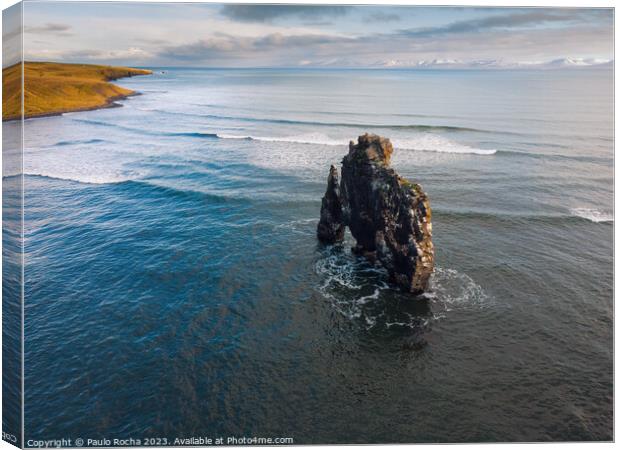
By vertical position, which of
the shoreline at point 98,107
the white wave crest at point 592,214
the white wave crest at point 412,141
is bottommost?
the white wave crest at point 592,214

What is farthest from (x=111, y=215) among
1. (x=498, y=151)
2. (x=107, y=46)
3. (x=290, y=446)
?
(x=498, y=151)

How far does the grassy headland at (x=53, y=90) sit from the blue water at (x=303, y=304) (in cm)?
600

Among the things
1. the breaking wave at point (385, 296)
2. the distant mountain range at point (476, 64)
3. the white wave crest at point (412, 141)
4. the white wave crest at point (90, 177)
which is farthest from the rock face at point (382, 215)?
the white wave crest at point (412, 141)

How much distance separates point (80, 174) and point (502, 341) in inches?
2101

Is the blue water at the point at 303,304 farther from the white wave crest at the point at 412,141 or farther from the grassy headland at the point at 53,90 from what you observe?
the grassy headland at the point at 53,90

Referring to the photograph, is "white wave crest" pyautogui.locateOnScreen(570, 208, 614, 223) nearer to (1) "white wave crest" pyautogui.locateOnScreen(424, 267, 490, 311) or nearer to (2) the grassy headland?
(1) "white wave crest" pyautogui.locateOnScreen(424, 267, 490, 311)

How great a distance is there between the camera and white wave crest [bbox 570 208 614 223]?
44344mm

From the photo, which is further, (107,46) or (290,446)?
(107,46)

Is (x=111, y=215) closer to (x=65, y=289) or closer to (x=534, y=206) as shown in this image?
(x=65, y=289)

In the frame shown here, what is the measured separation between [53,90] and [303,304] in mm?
50019

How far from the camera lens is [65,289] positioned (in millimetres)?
32562

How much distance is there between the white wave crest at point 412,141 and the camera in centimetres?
6962

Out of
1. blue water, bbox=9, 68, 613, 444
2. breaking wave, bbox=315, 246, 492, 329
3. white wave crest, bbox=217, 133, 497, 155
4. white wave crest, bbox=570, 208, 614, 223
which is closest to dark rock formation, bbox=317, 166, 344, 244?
blue water, bbox=9, 68, 613, 444

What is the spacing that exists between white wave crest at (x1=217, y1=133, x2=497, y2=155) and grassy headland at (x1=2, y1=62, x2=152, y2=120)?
2437cm
